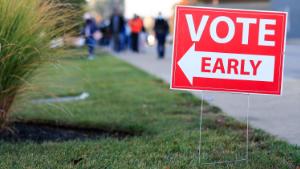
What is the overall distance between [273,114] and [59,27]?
3.45m

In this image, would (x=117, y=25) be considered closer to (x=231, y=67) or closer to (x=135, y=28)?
(x=135, y=28)

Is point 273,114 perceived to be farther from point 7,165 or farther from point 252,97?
point 7,165

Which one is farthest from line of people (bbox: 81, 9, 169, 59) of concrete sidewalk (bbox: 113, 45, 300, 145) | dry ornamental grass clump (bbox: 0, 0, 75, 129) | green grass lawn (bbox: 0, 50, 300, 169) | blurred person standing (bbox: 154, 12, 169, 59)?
dry ornamental grass clump (bbox: 0, 0, 75, 129)

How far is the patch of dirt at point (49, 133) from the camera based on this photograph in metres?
7.15

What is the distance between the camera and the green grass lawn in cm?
546

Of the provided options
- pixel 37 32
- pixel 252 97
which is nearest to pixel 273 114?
pixel 252 97

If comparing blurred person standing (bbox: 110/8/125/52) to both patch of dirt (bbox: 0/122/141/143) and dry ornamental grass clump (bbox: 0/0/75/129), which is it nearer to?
patch of dirt (bbox: 0/122/141/143)

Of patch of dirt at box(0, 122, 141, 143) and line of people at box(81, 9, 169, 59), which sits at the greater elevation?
line of people at box(81, 9, 169, 59)

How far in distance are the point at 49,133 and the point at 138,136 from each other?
50.5 inches

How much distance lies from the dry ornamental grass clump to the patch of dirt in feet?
0.81

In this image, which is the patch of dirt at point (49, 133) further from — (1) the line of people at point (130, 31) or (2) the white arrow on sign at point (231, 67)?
(1) the line of people at point (130, 31)

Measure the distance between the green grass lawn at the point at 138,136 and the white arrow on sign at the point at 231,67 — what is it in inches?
32.8

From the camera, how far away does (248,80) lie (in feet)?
17.7

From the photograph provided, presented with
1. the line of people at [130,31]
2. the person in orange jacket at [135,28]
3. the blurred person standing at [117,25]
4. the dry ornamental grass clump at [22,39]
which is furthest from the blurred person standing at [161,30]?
the dry ornamental grass clump at [22,39]
